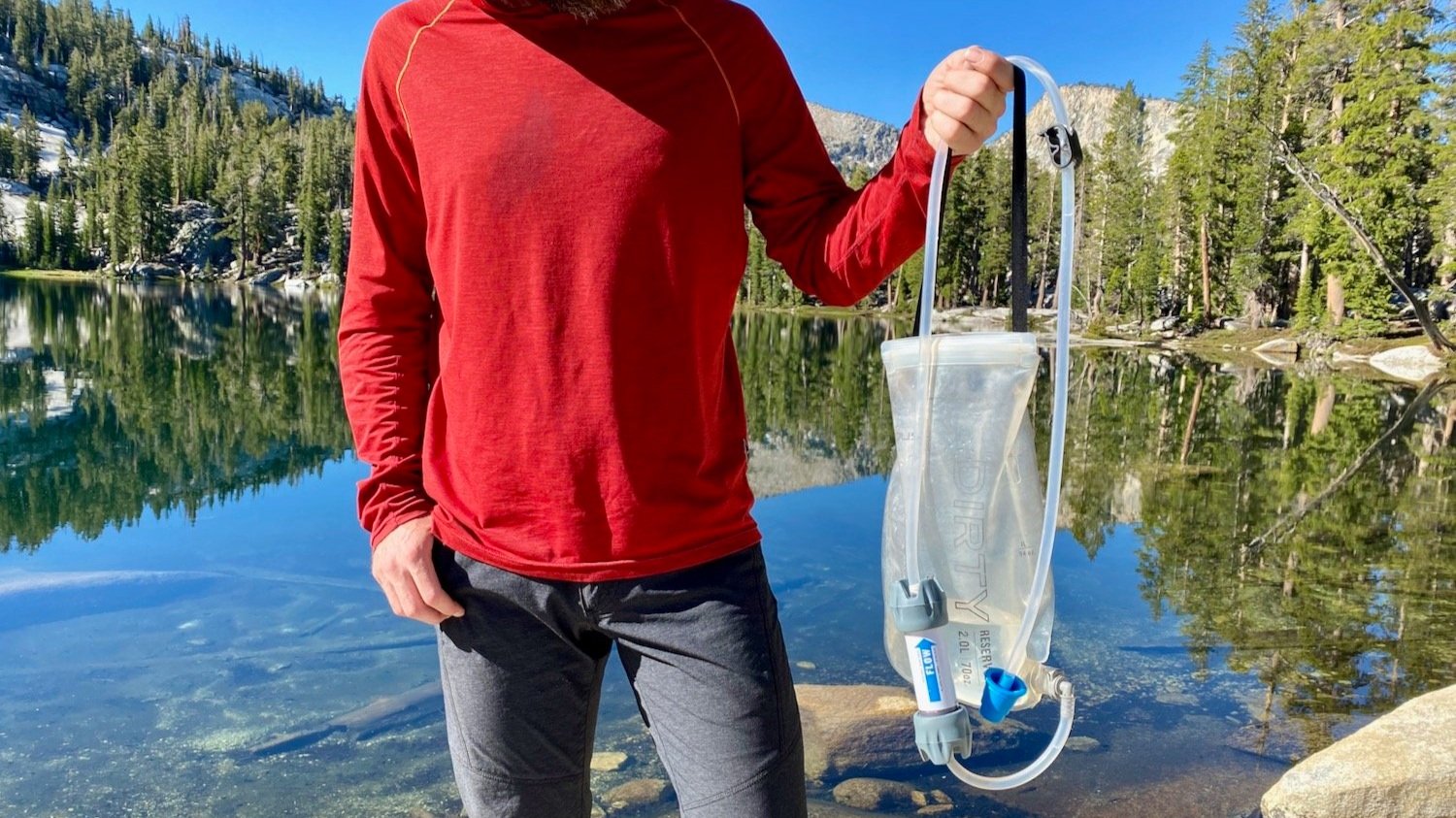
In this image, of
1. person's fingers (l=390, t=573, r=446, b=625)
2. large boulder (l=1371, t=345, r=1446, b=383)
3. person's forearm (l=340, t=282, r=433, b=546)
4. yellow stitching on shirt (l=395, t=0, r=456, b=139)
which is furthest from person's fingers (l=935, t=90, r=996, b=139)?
large boulder (l=1371, t=345, r=1446, b=383)

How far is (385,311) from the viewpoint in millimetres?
1706

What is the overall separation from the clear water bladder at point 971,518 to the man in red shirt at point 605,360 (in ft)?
0.63

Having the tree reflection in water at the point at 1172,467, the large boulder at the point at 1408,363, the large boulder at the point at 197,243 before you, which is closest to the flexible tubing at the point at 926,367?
the tree reflection in water at the point at 1172,467

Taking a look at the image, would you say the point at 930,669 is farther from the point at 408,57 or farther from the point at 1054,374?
the point at 408,57

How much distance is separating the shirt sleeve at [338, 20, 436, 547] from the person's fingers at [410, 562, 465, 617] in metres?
0.13

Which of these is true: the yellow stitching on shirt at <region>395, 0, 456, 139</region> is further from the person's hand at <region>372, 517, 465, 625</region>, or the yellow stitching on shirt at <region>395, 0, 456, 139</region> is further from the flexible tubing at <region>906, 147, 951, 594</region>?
the flexible tubing at <region>906, 147, 951, 594</region>

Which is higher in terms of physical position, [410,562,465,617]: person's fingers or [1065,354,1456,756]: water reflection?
[410,562,465,617]: person's fingers

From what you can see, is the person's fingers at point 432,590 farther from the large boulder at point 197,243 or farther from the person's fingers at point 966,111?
the large boulder at point 197,243

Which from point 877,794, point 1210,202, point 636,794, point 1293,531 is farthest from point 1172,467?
point 1210,202

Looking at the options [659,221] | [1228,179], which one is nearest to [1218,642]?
[659,221]

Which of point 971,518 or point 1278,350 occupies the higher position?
point 971,518

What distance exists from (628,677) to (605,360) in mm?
521

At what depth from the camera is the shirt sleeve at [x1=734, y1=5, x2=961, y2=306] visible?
1.45 m

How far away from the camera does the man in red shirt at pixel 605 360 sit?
1444mm
